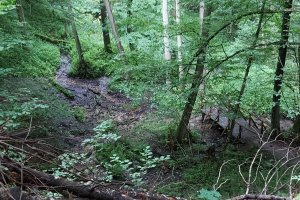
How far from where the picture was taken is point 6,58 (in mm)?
8281

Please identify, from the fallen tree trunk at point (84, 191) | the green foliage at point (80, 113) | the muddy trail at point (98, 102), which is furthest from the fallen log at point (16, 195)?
the green foliage at point (80, 113)

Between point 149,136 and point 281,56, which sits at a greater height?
point 281,56

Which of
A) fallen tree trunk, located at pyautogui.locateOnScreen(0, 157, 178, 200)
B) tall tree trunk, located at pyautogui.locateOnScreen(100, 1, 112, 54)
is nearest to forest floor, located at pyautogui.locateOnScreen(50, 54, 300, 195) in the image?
tall tree trunk, located at pyautogui.locateOnScreen(100, 1, 112, 54)

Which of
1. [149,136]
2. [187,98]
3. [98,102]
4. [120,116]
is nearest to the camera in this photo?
[187,98]

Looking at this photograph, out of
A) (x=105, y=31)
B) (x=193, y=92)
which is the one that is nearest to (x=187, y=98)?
(x=193, y=92)

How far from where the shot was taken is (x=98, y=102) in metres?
15.4

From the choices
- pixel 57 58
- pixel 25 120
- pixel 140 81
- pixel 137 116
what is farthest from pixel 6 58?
pixel 57 58

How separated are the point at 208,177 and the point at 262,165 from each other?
5.98ft

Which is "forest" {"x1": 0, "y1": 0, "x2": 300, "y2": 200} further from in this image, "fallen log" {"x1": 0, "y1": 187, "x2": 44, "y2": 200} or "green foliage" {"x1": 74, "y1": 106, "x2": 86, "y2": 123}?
"fallen log" {"x1": 0, "y1": 187, "x2": 44, "y2": 200}

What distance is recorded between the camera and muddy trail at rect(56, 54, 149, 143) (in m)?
13.5

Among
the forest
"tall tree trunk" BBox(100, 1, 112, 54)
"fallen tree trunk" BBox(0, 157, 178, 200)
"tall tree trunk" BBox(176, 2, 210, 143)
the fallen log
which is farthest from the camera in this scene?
"tall tree trunk" BBox(100, 1, 112, 54)

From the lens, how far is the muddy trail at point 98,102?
13.5 m

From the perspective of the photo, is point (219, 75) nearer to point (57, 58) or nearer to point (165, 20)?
point (165, 20)

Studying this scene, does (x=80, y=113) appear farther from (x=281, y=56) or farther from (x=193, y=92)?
(x=281, y=56)
